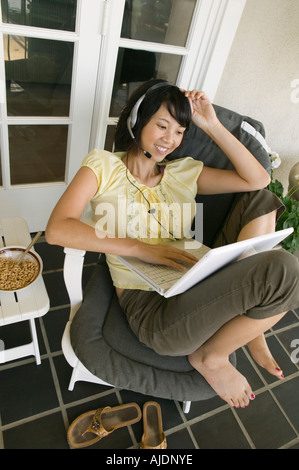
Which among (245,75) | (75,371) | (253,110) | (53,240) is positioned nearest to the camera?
(53,240)

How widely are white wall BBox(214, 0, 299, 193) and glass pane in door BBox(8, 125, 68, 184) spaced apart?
38.8 inches

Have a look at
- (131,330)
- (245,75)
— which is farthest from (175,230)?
(245,75)

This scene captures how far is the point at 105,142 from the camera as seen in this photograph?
76.5 inches

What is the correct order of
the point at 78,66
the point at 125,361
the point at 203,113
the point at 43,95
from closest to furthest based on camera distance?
the point at 125,361 < the point at 203,113 < the point at 78,66 < the point at 43,95

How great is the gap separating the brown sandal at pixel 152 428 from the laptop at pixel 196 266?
2.09 feet

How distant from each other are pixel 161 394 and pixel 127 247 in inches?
20.2

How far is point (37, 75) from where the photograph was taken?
1654 millimetres

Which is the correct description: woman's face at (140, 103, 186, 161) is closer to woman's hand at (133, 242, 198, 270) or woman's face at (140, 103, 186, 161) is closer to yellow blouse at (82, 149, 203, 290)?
yellow blouse at (82, 149, 203, 290)

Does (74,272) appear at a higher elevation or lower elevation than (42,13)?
lower

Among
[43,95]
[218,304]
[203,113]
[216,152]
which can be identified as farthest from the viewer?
[43,95]

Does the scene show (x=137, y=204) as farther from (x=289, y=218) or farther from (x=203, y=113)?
(x=289, y=218)

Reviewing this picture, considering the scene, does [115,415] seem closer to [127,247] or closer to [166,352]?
[166,352]

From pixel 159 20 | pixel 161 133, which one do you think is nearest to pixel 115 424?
pixel 161 133

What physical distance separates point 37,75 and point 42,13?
0.29m
